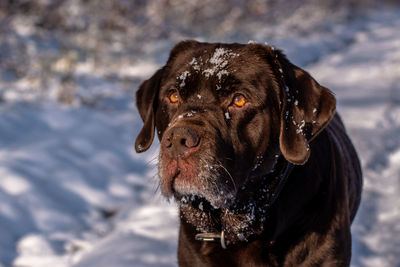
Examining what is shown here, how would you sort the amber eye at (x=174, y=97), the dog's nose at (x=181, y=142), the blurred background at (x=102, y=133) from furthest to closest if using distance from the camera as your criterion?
the blurred background at (x=102, y=133) < the amber eye at (x=174, y=97) < the dog's nose at (x=181, y=142)

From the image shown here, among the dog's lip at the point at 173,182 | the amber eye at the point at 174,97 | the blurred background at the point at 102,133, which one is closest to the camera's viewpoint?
the dog's lip at the point at 173,182

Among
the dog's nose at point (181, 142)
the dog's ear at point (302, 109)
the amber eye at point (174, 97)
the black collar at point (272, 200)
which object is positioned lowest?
the black collar at point (272, 200)

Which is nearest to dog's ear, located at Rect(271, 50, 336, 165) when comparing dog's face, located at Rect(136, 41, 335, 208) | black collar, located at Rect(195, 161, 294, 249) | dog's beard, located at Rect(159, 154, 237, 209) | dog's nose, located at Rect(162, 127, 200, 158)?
dog's face, located at Rect(136, 41, 335, 208)

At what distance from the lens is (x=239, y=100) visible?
2.29 meters

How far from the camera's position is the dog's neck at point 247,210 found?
2340mm

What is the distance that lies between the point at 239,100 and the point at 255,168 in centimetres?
35

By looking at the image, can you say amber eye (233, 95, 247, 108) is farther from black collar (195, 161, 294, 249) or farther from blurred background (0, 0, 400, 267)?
blurred background (0, 0, 400, 267)

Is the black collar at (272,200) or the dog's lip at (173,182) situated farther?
the black collar at (272,200)

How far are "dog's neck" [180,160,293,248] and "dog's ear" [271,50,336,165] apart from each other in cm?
19

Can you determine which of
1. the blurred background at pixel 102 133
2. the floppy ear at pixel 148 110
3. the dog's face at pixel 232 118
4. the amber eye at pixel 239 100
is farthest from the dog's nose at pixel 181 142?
the floppy ear at pixel 148 110

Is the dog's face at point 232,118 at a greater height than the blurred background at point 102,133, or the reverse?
the blurred background at point 102,133

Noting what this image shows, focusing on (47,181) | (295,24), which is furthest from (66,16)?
(295,24)

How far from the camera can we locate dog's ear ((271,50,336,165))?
7.43 feet

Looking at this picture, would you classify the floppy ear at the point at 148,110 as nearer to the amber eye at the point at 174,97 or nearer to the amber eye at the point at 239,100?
the amber eye at the point at 174,97
